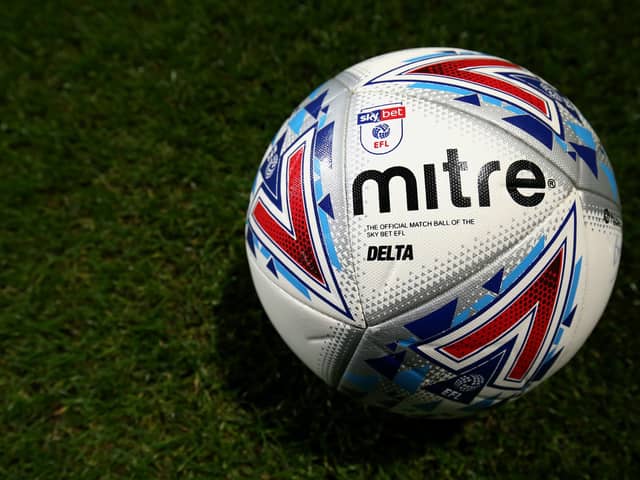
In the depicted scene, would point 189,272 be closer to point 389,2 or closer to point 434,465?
point 434,465

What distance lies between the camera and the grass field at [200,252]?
9.77ft

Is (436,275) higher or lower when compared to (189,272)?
higher

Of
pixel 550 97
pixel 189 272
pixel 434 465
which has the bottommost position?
pixel 434 465

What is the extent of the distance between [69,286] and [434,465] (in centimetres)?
244

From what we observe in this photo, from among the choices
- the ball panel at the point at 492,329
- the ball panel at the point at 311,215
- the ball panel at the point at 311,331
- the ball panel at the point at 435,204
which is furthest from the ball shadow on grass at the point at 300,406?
the ball panel at the point at 435,204

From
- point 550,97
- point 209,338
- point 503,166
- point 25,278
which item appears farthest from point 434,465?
point 25,278

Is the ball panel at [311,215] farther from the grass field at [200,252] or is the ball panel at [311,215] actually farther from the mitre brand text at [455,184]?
the grass field at [200,252]

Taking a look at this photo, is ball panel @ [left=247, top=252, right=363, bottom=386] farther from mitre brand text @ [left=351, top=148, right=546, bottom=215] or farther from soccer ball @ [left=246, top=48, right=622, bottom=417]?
mitre brand text @ [left=351, top=148, right=546, bottom=215]

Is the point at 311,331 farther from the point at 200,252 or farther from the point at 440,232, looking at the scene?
the point at 200,252

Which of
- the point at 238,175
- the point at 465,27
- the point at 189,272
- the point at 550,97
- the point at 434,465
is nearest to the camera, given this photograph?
the point at 550,97

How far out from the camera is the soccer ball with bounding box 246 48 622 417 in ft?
6.30

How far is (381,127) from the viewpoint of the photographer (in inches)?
79.8

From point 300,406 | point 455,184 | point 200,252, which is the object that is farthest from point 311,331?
point 200,252

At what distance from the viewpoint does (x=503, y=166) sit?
1948 mm
